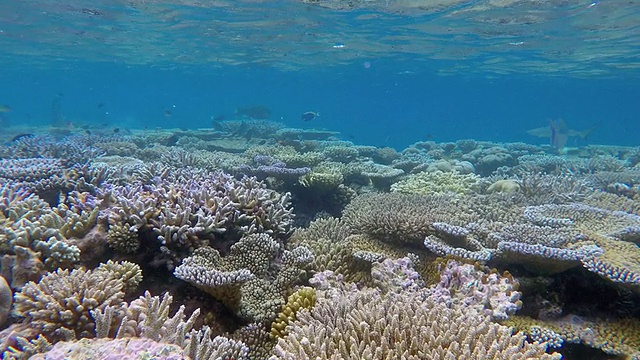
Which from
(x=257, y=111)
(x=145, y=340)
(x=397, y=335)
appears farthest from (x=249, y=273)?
(x=257, y=111)

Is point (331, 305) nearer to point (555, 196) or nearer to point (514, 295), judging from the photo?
point (514, 295)

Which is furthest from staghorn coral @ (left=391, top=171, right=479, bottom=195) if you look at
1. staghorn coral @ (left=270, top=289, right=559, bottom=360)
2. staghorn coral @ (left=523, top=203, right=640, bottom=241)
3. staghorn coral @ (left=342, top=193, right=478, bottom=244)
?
staghorn coral @ (left=270, top=289, right=559, bottom=360)

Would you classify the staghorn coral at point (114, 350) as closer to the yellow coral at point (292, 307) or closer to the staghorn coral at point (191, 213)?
the yellow coral at point (292, 307)

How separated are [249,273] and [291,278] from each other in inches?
28.4

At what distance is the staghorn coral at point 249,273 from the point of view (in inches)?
143

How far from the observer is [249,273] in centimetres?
380

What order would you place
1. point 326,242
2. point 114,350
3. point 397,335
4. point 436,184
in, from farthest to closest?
point 436,184 → point 326,242 → point 397,335 → point 114,350

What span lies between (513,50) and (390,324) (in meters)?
35.3

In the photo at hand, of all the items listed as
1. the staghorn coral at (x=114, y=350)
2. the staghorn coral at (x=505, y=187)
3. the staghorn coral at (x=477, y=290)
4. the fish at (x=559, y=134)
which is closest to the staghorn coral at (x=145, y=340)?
the staghorn coral at (x=114, y=350)

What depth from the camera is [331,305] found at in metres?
3.51

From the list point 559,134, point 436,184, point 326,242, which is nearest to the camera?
point 326,242

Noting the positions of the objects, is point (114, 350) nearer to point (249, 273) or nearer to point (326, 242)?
point (249, 273)

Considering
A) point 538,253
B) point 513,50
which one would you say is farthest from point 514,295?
point 513,50

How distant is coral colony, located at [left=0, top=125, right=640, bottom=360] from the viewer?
2.81m
